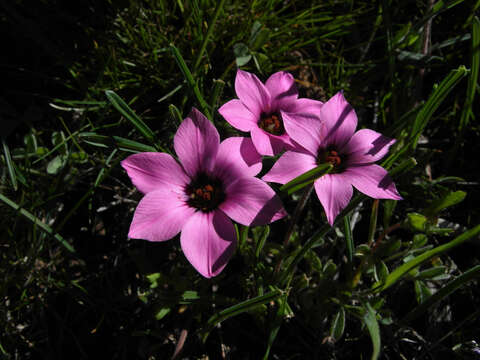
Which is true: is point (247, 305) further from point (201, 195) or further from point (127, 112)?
point (127, 112)

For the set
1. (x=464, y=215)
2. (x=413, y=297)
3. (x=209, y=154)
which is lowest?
(x=413, y=297)

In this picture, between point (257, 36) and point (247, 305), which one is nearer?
point (247, 305)

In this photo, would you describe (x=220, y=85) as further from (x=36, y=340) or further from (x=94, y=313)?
(x=36, y=340)

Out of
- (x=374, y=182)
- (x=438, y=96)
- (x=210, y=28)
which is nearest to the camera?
(x=374, y=182)

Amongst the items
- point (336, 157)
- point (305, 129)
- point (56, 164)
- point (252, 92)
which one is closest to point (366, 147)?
point (336, 157)

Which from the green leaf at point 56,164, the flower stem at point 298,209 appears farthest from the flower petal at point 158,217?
the green leaf at point 56,164

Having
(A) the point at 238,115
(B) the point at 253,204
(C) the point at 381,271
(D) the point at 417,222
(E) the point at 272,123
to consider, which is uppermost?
(A) the point at 238,115

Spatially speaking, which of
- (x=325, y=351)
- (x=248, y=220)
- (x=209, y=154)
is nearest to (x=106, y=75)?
(x=209, y=154)
